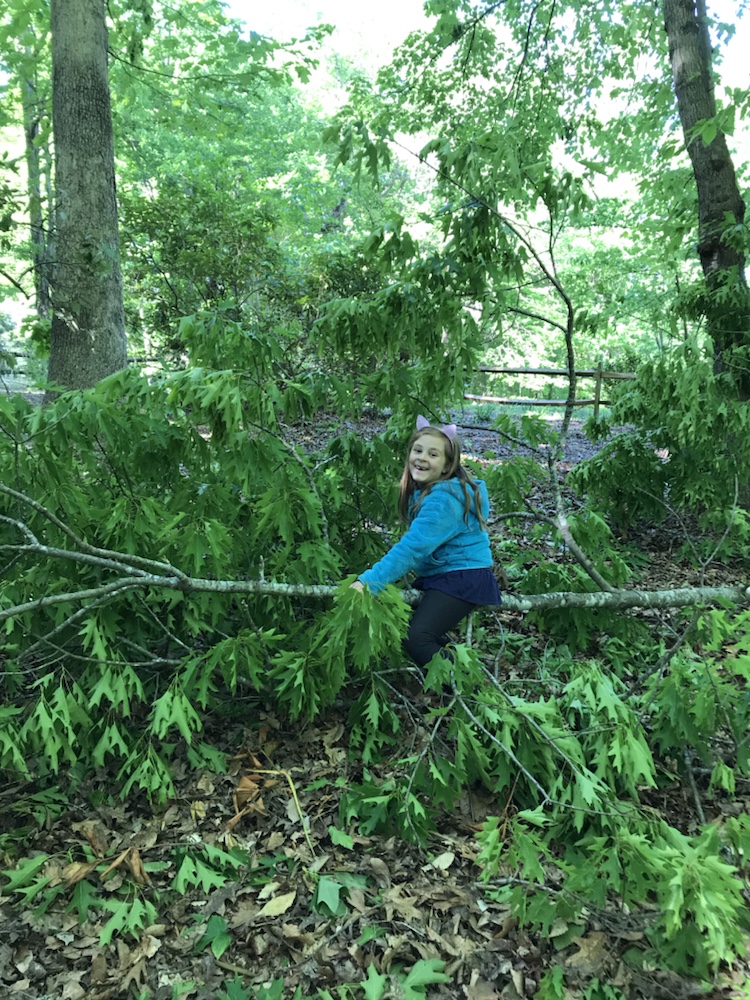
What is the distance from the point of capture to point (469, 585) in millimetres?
3064

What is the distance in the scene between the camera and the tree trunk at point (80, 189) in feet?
14.4

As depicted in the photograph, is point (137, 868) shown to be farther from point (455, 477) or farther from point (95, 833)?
point (455, 477)

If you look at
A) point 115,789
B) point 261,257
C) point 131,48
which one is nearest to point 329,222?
point 261,257

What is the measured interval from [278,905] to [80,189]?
193 inches

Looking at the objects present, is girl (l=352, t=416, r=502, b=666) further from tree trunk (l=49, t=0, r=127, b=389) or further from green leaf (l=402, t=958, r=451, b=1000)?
tree trunk (l=49, t=0, r=127, b=389)

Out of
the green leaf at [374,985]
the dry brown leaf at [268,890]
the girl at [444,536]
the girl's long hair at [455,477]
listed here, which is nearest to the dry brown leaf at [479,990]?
the green leaf at [374,985]

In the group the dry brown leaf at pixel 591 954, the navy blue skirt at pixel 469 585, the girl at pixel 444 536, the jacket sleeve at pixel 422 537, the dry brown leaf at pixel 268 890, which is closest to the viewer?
the dry brown leaf at pixel 591 954

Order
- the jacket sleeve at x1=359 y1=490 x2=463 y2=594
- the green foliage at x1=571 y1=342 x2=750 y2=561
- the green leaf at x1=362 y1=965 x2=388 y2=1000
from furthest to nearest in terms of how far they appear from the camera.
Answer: the green foliage at x1=571 y1=342 x2=750 y2=561 → the jacket sleeve at x1=359 y1=490 x2=463 y2=594 → the green leaf at x1=362 y1=965 x2=388 y2=1000

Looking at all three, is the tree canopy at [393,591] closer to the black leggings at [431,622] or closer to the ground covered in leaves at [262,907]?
the ground covered in leaves at [262,907]

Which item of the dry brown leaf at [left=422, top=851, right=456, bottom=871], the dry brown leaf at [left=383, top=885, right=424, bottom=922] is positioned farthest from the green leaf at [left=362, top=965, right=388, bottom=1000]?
the dry brown leaf at [left=422, top=851, right=456, bottom=871]

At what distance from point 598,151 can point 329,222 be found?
1467cm

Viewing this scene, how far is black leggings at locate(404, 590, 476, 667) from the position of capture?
9.90ft

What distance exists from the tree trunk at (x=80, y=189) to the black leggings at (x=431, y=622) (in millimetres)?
3170

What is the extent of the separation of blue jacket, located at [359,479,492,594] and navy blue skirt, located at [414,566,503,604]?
3cm
